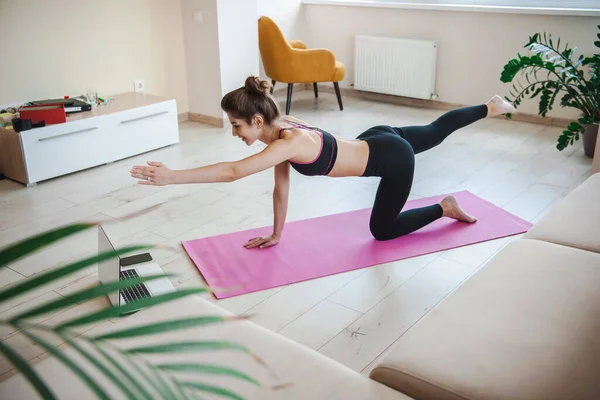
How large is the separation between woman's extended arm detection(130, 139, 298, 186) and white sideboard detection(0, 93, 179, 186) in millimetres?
1677

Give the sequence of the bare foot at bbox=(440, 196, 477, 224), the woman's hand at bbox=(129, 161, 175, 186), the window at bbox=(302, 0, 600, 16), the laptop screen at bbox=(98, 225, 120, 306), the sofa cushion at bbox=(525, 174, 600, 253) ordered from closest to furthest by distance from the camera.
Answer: the woman's hand at bbox=(129, 161, 175, 186) < the sofa cushion at bbox=(525, 174, 600, 253) < the laptop screen at bbox=(98, 225, 120, 306) < the bare foot at bbox=(440, 196, 477, 224) < the window at bbox=(302, 0, 600, 16)

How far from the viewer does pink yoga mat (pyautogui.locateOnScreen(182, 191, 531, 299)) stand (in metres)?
2.60

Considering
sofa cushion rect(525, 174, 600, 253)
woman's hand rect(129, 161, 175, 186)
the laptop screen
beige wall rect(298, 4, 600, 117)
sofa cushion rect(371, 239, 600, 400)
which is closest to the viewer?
sofa cushion rect(371, 239, 600, 400)

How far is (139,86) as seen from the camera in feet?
15.1

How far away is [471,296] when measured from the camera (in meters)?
1.69

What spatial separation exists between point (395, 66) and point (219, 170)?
361 centimetres

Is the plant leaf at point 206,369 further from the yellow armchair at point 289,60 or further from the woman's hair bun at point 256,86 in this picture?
the yellow armchair at point 289,60

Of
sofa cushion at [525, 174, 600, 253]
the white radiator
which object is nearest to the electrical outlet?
the white radiator

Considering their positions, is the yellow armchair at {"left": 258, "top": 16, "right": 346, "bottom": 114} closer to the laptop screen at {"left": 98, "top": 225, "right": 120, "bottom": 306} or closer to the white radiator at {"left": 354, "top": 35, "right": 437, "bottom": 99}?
the white radiator at {"left": 354, "top": 35, "right": 437, "bottom": 99}

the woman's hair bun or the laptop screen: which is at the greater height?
the woman's hair bun

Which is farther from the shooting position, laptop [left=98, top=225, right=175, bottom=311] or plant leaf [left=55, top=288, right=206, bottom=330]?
laptop [left=98, top=225, right=175, bottom=311]

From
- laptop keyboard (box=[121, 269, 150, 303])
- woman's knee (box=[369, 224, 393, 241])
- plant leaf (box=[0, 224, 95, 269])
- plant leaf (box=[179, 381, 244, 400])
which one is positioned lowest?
laptop keyboard (box=[121, 269, 150, 303])

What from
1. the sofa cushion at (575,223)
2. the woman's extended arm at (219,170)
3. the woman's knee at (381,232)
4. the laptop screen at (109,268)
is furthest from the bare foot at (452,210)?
the laptop screen at (109,268)

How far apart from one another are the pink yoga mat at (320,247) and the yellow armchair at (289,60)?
2154 millimetres
